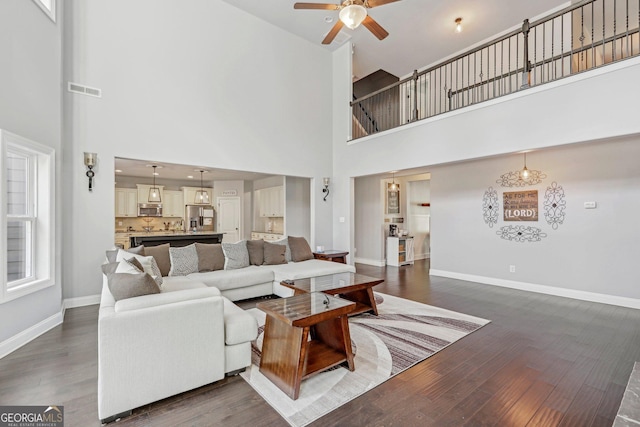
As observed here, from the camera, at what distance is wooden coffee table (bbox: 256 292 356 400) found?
7.19 feet

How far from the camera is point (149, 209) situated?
8.86 m

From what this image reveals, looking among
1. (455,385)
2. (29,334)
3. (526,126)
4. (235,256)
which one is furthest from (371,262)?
(29,334)

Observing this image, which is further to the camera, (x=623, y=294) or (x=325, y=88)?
(x=325, y=88)

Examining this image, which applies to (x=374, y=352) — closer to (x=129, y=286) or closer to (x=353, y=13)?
(x=129, y=286)

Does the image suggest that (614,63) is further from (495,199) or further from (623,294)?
(623,294)

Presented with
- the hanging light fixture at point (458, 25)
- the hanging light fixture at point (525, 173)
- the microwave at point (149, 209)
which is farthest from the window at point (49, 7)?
the hanging light fixture at point (525, 173)

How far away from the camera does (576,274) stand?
480cm

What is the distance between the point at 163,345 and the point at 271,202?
6612mm

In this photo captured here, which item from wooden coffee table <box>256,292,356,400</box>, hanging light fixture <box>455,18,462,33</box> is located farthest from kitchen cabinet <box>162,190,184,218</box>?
hanging light fixture <box>455,18,462,33</box>

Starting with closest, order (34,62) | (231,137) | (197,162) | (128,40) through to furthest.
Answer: (34,62)
(128,40)
(197,162)
(231,137)

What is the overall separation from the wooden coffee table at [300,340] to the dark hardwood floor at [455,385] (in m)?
0.25

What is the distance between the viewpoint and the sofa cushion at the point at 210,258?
4473 mm

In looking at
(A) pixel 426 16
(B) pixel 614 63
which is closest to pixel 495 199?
(B) pixel 614 63

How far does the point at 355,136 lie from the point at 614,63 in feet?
15.3
